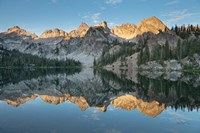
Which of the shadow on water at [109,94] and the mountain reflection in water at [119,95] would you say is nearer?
the mountain reflection in water at [119,95]

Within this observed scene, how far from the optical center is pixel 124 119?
1270 inches

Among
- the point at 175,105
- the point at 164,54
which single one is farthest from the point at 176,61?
the point at 175,105

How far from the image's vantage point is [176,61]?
183 metres

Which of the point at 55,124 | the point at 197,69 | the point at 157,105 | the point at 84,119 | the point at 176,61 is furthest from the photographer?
the point at 176,61

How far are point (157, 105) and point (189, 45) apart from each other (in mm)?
159752

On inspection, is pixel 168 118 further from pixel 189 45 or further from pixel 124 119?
pixel 189 45

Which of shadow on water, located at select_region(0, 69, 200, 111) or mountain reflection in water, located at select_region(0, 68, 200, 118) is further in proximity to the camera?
shadow on water, located at select_region(0, 69, 200, 111)

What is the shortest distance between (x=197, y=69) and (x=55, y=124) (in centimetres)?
14908

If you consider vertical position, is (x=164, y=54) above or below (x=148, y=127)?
above

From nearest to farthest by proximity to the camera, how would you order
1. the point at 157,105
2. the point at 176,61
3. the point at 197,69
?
the point at 157,105, the point at 197,69, the point at 176,61

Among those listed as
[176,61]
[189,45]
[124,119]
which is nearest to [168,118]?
[124,119]

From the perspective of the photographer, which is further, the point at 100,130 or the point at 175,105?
the point at 175,105

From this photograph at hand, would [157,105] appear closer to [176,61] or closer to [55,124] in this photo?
[55,124]

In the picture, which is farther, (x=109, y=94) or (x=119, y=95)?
(x=109, y=94)
